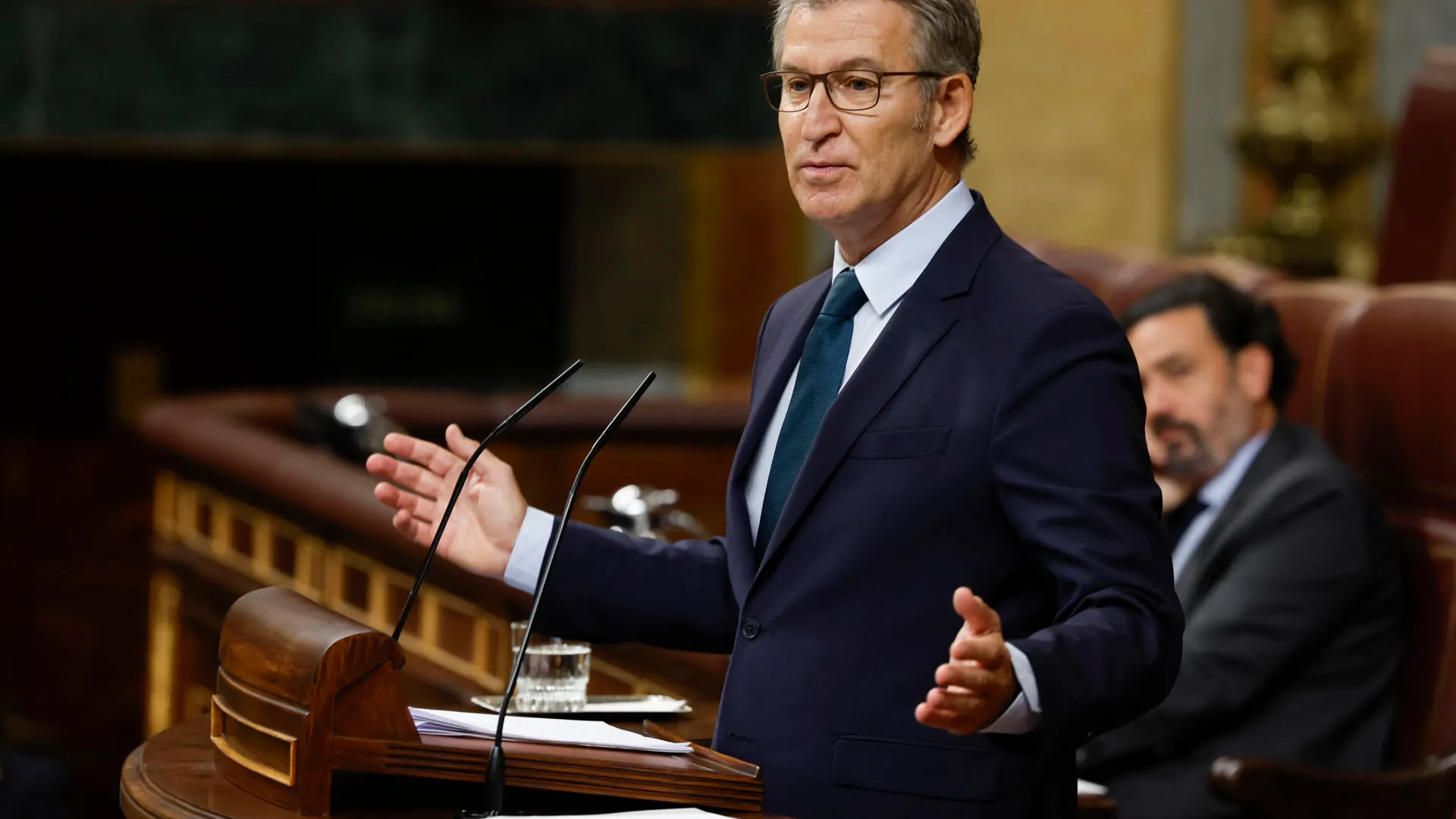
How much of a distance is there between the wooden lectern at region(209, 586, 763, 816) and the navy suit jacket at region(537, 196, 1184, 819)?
95 mm

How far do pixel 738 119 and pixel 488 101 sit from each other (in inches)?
31.7

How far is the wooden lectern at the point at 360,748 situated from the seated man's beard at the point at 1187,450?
1.72 meters

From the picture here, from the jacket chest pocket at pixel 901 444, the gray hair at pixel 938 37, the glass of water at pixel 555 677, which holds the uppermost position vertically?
the gray hair at pixel 938 37

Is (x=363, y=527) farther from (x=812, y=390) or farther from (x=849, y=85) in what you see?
(x=849, y=85)

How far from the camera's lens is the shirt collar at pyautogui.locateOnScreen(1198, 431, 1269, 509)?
10.5 feet

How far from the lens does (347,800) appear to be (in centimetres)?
161

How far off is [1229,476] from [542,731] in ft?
5.81

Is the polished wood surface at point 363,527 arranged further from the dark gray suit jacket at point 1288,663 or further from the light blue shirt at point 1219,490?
the light blue shirt at point 1219,490

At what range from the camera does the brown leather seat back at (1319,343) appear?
10.7 feet

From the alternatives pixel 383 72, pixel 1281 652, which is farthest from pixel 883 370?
pixel 383 72

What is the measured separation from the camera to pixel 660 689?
2549 mm

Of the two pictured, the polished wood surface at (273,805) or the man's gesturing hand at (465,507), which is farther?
the man's gesturing hand at (465,507)

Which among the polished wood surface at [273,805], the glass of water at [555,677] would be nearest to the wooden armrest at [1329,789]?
the glass of water at [555,677]

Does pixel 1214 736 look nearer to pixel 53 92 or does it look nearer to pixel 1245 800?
pixel 1245 800
